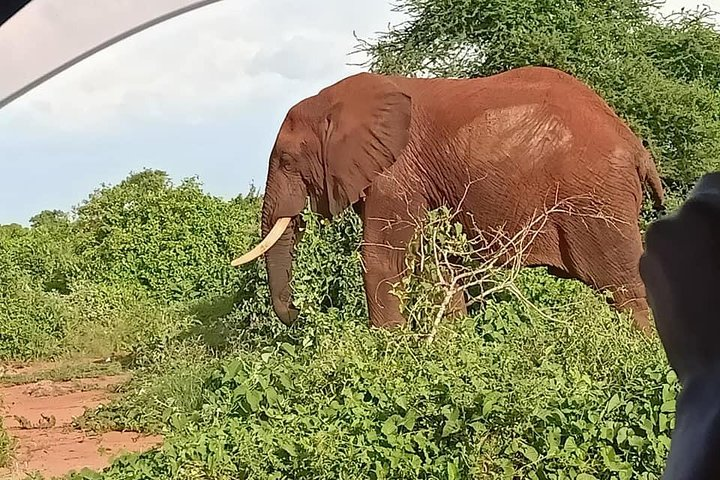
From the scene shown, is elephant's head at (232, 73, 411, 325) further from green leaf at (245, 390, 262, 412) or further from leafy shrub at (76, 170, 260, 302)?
leafy shrub at (76, 170, 260, 302)

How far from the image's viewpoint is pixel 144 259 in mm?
3824

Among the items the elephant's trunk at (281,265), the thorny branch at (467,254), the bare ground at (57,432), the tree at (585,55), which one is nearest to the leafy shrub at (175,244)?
the bare ground at (57,432)

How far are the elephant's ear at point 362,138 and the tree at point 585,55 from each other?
3.03 feet

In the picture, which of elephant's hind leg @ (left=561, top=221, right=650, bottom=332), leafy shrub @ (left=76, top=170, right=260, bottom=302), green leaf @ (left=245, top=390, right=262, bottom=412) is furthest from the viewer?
leafy shrub @ (left=76, top=170, right=260, bottom=302)

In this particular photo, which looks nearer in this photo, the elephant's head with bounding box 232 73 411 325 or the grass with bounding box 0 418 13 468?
the elephant's head with bounding box 232 73 411 325

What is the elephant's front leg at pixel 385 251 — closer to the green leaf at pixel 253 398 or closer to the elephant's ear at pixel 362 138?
the elephant's ear at pixel 362 138

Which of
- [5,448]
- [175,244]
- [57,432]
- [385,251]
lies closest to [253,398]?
[385,251]

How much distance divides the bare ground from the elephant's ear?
663mm

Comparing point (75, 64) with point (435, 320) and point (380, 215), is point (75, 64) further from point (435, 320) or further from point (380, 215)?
point (380, 215)

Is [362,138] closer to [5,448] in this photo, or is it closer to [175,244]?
[5,448]

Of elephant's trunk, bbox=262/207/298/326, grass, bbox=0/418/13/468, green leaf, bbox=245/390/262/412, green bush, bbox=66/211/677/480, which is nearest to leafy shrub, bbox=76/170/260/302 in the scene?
grass, bbox=0/418/13/468

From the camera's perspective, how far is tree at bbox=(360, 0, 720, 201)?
2.87 m

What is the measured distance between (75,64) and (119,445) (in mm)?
2057

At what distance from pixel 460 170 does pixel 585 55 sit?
1.10 meters
